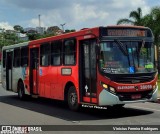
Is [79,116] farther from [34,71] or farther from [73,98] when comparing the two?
[34,71]

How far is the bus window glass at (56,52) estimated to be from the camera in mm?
16094

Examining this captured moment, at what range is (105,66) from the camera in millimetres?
12898

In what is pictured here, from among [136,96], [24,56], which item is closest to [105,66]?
[136,96]

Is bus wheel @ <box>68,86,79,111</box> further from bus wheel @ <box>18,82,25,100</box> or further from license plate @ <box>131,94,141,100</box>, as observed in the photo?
bus wheel @ <box>18,82,25,100</box>

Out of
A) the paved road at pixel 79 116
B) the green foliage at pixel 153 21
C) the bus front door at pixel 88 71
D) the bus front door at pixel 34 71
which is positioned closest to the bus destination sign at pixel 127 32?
the bus front door at pixel 88 71

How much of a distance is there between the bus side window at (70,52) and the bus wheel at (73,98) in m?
1.03

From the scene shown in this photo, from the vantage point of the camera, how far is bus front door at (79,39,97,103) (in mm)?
13469

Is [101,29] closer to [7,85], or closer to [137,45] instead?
[137,45]

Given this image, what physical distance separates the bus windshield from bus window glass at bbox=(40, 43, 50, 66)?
4.78 m

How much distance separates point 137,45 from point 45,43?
5449mm

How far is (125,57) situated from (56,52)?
13.7 feet

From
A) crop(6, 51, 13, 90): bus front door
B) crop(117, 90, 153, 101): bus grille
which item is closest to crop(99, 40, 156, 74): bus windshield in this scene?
crop(117, 90, 153, 101): bus grille

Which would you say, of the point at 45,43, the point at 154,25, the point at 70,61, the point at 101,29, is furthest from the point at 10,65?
the point at 154,25

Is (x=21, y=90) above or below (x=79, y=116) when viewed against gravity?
above
